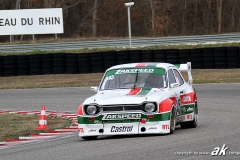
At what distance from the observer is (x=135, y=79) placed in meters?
11.5

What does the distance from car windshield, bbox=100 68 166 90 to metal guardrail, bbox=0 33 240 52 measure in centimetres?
2640

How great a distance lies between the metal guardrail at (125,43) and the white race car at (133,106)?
2648 cm

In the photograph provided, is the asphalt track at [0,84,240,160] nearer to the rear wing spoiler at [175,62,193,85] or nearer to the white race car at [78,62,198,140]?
the white race car at [78,62,198,140]

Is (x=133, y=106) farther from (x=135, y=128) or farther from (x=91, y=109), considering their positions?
(x=91, y=109)

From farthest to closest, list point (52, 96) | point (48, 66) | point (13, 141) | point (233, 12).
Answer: point (233, 12), point (48, 66), point (52, 96), point (13, 141)

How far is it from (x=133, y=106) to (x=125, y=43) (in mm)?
30212

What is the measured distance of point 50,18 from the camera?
4591cm

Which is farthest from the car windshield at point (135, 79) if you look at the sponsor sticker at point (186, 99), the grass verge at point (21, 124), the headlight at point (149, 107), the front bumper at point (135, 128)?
the grass verge at point (21, 124)

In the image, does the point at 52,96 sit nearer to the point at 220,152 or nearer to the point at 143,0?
the point at 220,152

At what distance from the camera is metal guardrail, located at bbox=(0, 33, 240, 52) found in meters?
38.8

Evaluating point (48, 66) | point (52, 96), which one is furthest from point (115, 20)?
point (52, 96)

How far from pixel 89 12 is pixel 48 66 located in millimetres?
33550

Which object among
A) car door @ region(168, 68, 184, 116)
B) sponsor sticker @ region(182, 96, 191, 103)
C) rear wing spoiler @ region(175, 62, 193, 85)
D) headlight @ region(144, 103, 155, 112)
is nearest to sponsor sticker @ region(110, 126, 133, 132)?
headlight @ region(144, 103, 155, 112)

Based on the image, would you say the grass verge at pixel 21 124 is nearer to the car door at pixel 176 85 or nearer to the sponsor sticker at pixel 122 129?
the sponsor sticker at pixel 122 129
